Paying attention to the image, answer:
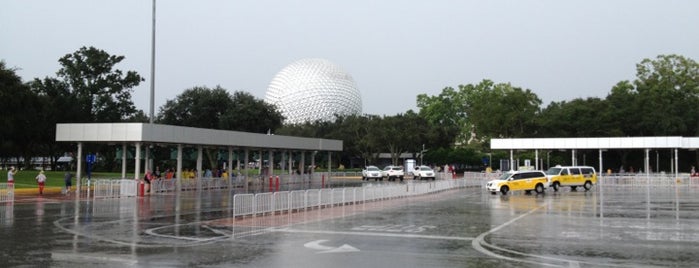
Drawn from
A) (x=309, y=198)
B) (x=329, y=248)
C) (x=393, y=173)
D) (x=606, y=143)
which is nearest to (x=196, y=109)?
(x=393, y=173)

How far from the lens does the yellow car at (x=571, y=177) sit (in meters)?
41.8

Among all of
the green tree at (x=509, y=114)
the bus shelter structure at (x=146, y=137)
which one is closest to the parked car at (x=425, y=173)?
the bus shelter structure at (x=146, y=137)

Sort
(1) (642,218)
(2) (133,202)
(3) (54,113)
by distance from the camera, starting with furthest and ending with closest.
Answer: (3) (54,113) → (2) (133,202) → (1) (642,218)

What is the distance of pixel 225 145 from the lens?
44188 mm

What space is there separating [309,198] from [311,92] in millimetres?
96939

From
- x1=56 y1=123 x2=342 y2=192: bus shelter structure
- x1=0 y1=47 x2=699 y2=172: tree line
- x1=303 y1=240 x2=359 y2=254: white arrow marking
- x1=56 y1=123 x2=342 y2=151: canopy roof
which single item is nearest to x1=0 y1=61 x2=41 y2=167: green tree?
x1=0 y1=47 x2=699 y2=172: tree line

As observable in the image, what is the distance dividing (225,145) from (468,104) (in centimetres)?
8000

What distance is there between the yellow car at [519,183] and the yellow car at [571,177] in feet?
9.53

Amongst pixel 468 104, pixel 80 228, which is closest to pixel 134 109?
pixel 80 228

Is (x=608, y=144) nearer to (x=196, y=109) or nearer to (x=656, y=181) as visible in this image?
(x=656, y=181)

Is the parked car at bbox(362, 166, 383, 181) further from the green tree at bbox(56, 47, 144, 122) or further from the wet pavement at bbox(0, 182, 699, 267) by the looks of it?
the wet pavement at bbox(0, 182, 699, 267)

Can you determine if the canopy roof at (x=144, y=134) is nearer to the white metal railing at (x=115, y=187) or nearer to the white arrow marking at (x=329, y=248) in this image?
the white metal railing at (x=115, y=187)

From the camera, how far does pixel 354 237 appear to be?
15859 mm

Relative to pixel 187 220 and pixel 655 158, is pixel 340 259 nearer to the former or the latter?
pixel 187 220
